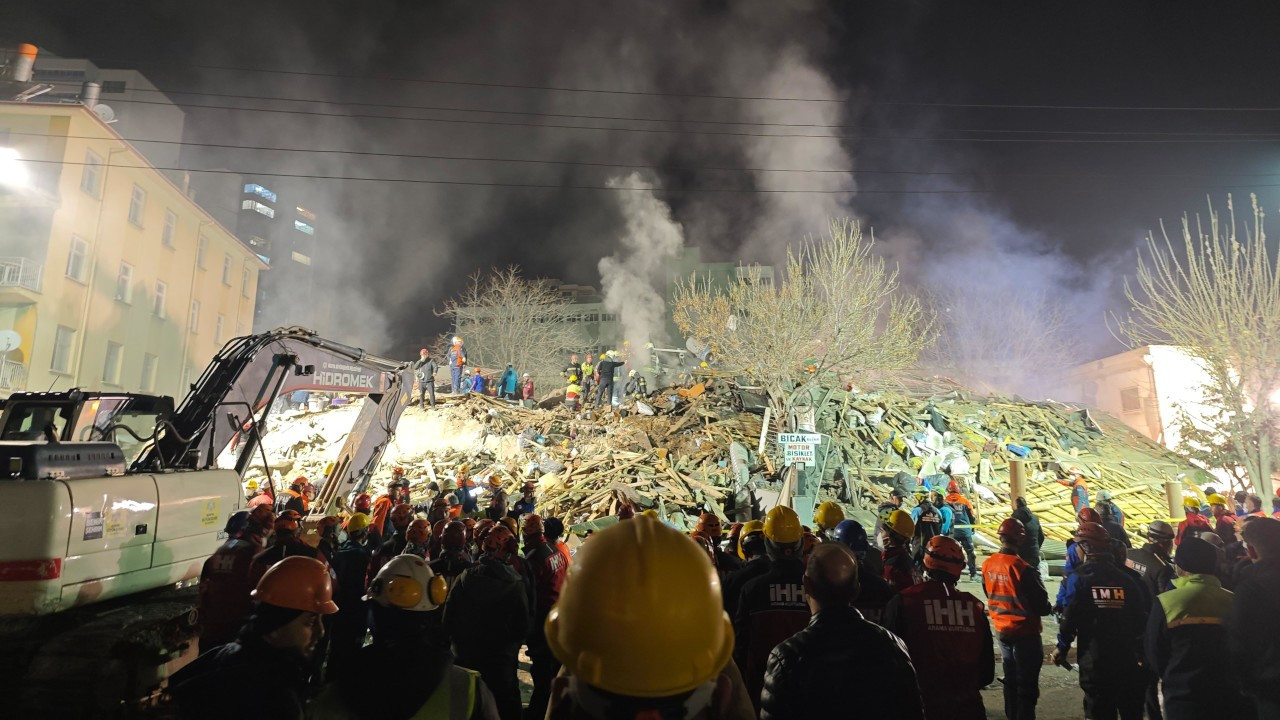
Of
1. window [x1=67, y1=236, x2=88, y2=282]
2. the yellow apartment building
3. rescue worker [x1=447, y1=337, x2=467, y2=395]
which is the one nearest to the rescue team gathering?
rescue worker [x1=447, y1=337, x2=467, y2=395]

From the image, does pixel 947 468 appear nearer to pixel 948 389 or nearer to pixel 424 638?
pixel 948 389

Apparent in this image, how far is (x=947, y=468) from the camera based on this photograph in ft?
58.6

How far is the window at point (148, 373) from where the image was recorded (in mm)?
31203

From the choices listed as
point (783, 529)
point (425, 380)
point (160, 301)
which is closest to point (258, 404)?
point (783, 529)

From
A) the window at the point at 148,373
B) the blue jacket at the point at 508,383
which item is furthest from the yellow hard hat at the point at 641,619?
the window at the point at 148,373

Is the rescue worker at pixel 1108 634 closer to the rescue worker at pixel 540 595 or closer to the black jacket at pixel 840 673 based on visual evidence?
the black jacket at pixel 840 673

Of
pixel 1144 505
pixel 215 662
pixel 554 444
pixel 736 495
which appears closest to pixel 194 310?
pixel 554 444

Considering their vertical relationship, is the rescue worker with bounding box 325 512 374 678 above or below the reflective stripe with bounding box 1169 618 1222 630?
below

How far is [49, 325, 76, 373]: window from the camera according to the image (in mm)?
26219

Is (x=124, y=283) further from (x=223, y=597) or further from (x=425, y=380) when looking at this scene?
(x=223, y=597)

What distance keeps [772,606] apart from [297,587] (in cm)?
283

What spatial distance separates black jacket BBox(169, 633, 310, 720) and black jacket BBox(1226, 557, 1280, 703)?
206 inches

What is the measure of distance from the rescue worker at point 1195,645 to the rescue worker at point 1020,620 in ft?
2.45

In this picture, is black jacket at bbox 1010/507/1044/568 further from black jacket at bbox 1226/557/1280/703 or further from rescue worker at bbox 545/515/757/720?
rescue worker at bbox 545/515/757/720
